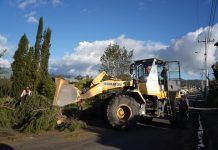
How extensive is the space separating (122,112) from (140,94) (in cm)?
116

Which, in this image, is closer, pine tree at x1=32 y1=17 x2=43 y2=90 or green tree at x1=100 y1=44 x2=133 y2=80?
pine tree at x1=32 y1=17 x2=43 y2=90

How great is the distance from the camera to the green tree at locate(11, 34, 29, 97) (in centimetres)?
3425

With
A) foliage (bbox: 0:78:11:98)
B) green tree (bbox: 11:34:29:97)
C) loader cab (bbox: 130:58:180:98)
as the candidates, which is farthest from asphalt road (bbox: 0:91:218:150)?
green tree (bbox: 11:34:29:97)

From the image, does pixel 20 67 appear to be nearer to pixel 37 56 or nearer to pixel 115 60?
pixel 37 56

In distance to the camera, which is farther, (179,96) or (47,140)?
(179,96)

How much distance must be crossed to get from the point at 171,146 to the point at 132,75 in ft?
21.5

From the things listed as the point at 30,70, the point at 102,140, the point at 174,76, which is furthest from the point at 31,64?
the point at 102,140

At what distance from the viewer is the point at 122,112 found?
53.6 feet

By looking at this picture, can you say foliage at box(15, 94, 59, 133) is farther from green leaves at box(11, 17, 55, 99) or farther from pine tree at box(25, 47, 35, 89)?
pine tree at box(25, 47, 35, 89)

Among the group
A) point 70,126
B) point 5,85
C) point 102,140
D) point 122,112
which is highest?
point 5,85

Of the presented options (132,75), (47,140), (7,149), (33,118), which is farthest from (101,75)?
(7,149)

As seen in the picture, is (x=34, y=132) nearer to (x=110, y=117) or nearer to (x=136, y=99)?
(x=110, y=117)

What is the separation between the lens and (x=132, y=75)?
59.3ft

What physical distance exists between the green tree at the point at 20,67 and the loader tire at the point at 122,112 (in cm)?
1921
